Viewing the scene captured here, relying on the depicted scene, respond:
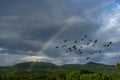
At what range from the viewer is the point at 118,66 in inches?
5635

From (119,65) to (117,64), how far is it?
165cm

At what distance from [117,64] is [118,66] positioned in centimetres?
171

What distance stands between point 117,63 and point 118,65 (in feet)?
5.63

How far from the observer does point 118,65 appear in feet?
472

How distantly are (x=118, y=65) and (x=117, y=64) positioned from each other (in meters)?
0.98

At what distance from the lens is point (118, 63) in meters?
145

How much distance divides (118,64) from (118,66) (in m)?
1.45

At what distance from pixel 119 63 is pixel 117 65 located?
5.18ft

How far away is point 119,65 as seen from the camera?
143125 mm

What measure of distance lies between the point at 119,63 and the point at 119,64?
0.59m

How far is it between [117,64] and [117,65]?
0.72 m

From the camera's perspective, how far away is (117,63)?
145m

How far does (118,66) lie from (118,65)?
0.81m

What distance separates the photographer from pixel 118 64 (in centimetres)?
14412
